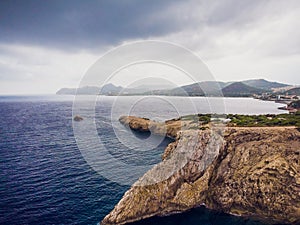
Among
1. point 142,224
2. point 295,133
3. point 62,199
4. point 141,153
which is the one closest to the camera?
point 142,224

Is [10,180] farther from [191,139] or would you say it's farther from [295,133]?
[295,133]

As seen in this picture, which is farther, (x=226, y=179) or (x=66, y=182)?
(x=66, y=182)

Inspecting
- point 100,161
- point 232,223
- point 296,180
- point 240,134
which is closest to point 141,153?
point 100,161

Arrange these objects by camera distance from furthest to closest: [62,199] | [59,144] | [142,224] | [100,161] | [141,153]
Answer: [59,144] → [141,153] → [100,161] → [62,199] → [142,224]

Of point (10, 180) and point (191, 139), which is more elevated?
point (191, 139)

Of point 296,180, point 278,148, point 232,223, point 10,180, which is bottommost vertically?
point 232,223

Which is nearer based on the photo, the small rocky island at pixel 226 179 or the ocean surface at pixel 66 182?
the ocean surface at pixel 66 182

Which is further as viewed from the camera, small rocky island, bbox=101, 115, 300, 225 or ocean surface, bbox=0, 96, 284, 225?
small rocky island, bbox=101, 115, 300, 225

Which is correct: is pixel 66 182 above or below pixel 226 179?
below
